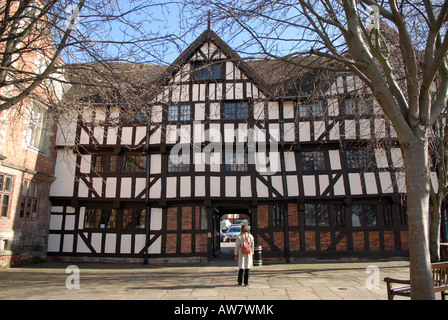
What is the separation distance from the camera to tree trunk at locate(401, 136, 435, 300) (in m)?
4.41

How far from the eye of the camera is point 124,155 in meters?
16.1

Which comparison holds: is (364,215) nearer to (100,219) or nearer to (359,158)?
(359,158)

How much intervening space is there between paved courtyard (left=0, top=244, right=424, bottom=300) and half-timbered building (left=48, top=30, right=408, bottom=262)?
2.14 m

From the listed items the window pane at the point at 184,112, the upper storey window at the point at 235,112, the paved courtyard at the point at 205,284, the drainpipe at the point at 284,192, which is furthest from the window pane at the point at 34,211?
the drainpipe at the point at 284,192

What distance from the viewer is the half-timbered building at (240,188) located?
1495 cm

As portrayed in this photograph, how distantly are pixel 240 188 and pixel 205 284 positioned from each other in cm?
670

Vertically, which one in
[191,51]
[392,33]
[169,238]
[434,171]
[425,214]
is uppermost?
[191,51]

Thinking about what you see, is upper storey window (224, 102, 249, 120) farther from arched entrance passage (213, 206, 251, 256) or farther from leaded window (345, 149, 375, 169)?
leaded window (345, 149, 375, 169)

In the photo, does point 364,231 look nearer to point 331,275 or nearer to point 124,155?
point 331,275

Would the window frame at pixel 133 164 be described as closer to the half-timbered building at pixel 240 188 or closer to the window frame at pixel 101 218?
the half-timbered building at pixel 240 188

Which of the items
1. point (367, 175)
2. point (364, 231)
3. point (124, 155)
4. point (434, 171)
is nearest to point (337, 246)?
point (364, 231)

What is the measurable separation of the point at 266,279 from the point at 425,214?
6179mm

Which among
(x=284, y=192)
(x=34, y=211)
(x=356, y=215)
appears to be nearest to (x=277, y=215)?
(x=284, y=192)

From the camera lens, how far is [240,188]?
1519 centimetres
